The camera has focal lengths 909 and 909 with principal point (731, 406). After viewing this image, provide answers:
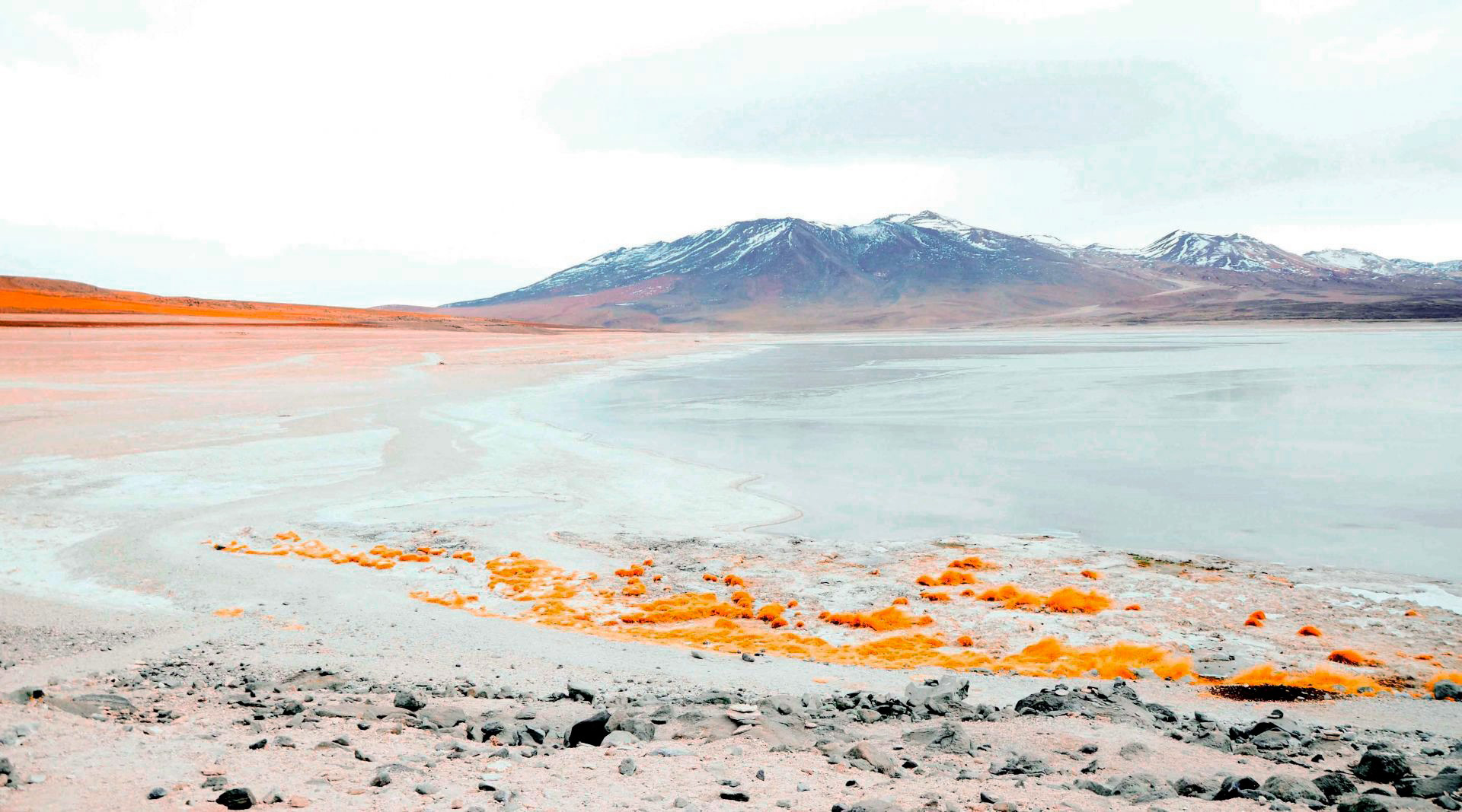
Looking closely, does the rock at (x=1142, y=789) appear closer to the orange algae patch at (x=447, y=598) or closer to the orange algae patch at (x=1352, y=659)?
the orange algae patch at (x=1352, y=659)

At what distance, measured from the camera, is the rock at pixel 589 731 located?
4688 mm

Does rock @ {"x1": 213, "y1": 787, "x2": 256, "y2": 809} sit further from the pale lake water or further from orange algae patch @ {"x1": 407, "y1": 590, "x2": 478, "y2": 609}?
the pale lake water

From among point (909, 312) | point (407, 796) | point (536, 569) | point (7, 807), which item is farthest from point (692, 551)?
point (909, 312)

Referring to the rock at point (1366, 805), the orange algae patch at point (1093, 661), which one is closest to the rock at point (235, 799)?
the rock at point (1366, 805)

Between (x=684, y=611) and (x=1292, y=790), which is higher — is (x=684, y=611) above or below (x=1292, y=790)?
below

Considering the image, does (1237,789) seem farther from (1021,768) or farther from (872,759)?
(872,759)

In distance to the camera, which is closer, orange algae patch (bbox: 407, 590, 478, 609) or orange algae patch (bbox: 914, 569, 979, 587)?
orange algae patch (bbox: 407, 590, 478, 609)

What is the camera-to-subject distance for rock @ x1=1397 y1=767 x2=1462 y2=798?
4004mm

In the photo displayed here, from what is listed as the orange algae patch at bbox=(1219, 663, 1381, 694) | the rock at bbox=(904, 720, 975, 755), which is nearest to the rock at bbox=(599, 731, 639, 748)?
the rock at bbox=(904, 720, 975, 755)

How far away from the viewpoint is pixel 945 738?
4727mm

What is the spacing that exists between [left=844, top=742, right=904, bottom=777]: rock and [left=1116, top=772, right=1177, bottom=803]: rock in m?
0.99

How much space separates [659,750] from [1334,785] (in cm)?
312

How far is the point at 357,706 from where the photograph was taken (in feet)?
16.8

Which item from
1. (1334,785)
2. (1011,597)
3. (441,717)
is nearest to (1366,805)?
(1334,785)
